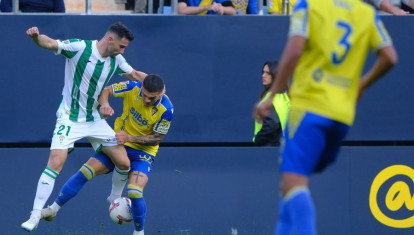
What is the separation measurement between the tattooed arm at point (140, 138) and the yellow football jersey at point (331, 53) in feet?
11.4

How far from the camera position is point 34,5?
32.1 ft

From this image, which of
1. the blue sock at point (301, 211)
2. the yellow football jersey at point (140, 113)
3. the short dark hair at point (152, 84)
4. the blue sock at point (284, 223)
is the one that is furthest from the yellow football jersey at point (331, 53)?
the yellow football jersey at point (140, 113)

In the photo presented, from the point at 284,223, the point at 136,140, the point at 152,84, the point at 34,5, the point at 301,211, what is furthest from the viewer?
the point at 34,5

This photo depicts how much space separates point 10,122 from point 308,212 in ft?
16.9

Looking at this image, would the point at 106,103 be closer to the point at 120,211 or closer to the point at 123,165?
the point at 123,165

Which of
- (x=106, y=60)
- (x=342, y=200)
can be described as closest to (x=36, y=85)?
(x=106, y=60)

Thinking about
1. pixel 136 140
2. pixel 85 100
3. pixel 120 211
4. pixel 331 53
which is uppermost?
pixel 331 53

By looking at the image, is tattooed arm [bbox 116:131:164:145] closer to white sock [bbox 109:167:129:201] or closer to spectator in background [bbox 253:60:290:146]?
white sock [bbox 109:167:129:201]

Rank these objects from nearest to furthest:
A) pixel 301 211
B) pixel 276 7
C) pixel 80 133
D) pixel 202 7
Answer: pixel 301 211, pixel 80 133, pixel 202 7, pixel 276 7

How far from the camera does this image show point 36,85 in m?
9.98

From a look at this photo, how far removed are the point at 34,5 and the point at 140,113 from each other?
185 centimetres

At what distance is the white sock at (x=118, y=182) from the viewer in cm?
928

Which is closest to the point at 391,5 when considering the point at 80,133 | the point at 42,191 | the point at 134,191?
the point at 134,191

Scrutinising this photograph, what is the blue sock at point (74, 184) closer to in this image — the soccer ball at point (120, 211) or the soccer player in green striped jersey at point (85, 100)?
the soccer player in green striped jersey at point (85, 100)
